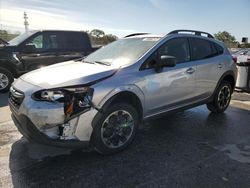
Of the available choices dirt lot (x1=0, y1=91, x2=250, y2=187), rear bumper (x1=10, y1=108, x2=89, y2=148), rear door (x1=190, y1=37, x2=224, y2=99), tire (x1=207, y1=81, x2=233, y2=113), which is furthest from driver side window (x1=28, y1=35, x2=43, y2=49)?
rear bumper (x1=10, y1=108, x2=89, y2=148)

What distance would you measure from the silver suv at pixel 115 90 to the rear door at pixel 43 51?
12.9ft

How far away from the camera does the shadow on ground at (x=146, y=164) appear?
3.36m

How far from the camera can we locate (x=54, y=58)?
29.3ft

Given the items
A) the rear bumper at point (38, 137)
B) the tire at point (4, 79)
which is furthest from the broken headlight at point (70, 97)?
the tire at point (4, 79)

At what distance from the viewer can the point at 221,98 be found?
622 cm

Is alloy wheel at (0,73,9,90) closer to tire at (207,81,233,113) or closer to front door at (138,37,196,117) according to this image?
front door at (138,37,196,117)

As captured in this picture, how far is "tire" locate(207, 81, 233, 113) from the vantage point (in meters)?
6.03

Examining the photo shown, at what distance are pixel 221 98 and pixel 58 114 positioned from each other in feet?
13.0

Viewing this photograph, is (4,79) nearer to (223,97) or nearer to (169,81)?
(169,81)

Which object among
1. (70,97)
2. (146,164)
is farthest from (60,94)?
(146,164)

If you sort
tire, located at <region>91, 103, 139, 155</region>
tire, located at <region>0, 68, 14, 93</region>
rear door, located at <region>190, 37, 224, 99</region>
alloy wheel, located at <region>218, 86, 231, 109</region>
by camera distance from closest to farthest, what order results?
1. tire, located at <region>91, 103, 139, 155</region>
2. rear door, located at <region>190, 37, 224, 99</region>
3. alloy wheel, located at <region>218, 86, 231, 109</region>
4. tire, located at <region>0, 68, 14, 93</region>

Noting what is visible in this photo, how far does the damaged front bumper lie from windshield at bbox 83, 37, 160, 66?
1140mm

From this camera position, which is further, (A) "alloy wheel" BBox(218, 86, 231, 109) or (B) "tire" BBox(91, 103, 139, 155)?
(A) "alloy wheel" BBox(218, 86, 231, 109)

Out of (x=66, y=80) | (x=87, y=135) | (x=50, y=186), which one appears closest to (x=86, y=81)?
(x=66, y=80)
